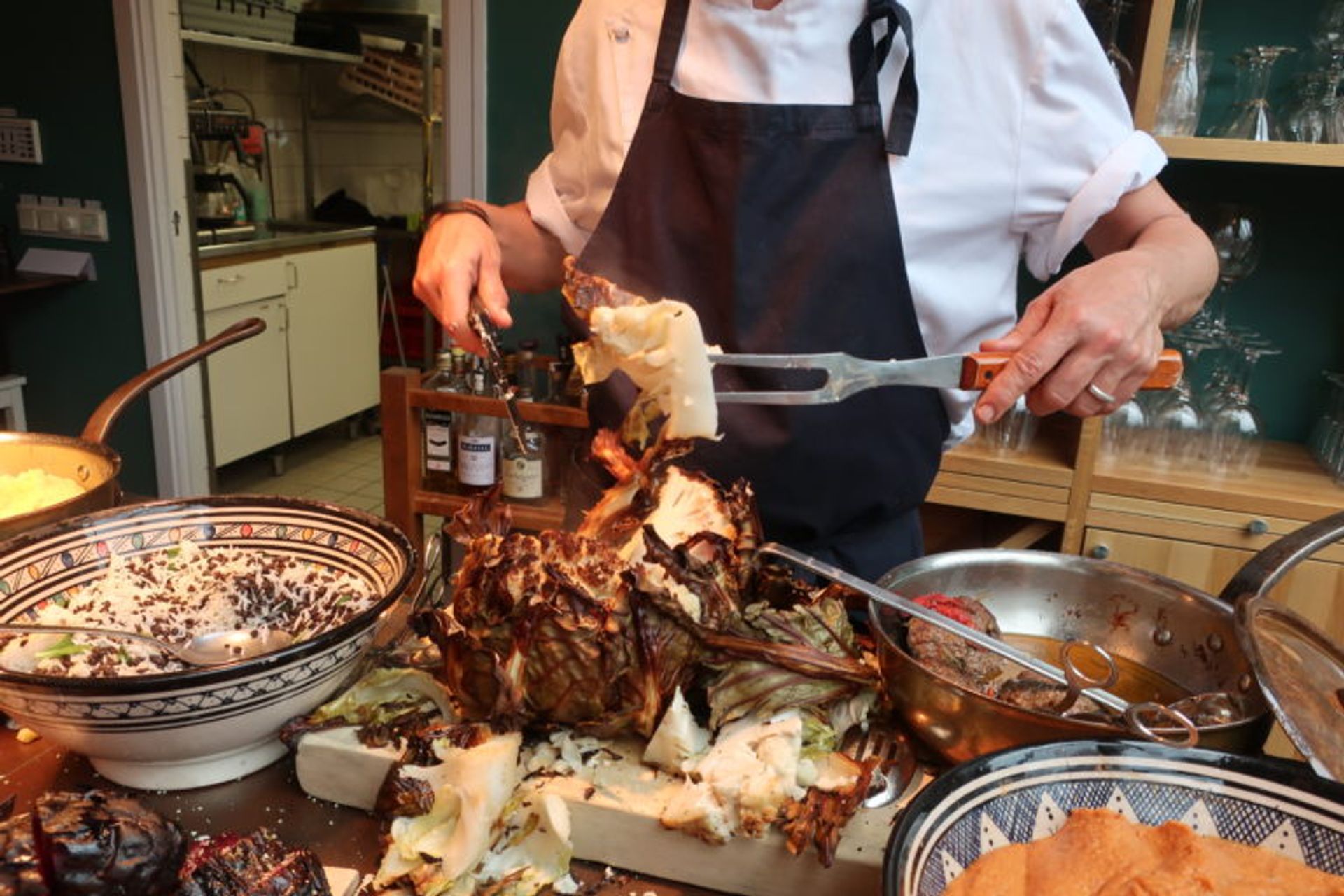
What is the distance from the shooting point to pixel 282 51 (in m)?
4.96

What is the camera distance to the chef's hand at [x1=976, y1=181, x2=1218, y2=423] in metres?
1.04

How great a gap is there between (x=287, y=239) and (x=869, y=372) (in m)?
4.16

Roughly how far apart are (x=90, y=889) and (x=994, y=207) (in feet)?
3.99

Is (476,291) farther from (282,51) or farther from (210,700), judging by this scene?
(282,51)

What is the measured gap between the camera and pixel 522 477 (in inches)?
103

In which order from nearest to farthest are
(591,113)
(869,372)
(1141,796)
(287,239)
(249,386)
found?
(1141,796) → (869,372) → (591,113) → (249,386) → (287,239)

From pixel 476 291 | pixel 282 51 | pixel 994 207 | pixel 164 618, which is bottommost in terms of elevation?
pixel 164 618

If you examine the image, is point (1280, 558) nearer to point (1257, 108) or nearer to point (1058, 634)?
point (1058, 634)

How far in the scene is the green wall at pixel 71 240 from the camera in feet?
11.0

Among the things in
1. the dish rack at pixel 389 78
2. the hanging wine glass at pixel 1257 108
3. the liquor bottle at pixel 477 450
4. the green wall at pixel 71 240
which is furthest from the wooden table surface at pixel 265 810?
the dish rack at pixel 389 78

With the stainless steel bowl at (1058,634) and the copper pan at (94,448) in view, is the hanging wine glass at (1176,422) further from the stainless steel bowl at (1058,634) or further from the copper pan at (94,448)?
the copper pan at (94,448)

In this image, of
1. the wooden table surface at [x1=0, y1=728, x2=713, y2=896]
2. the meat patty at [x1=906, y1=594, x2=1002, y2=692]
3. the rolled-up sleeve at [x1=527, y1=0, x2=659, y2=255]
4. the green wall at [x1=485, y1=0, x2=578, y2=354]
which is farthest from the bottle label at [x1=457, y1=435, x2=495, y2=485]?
the meat patty at [x1=906, y1=594, x2=1002, y2=692]

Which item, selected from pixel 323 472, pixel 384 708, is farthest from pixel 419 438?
pixel 323 472

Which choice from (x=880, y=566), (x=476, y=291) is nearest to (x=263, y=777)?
(x=476, y=291)
